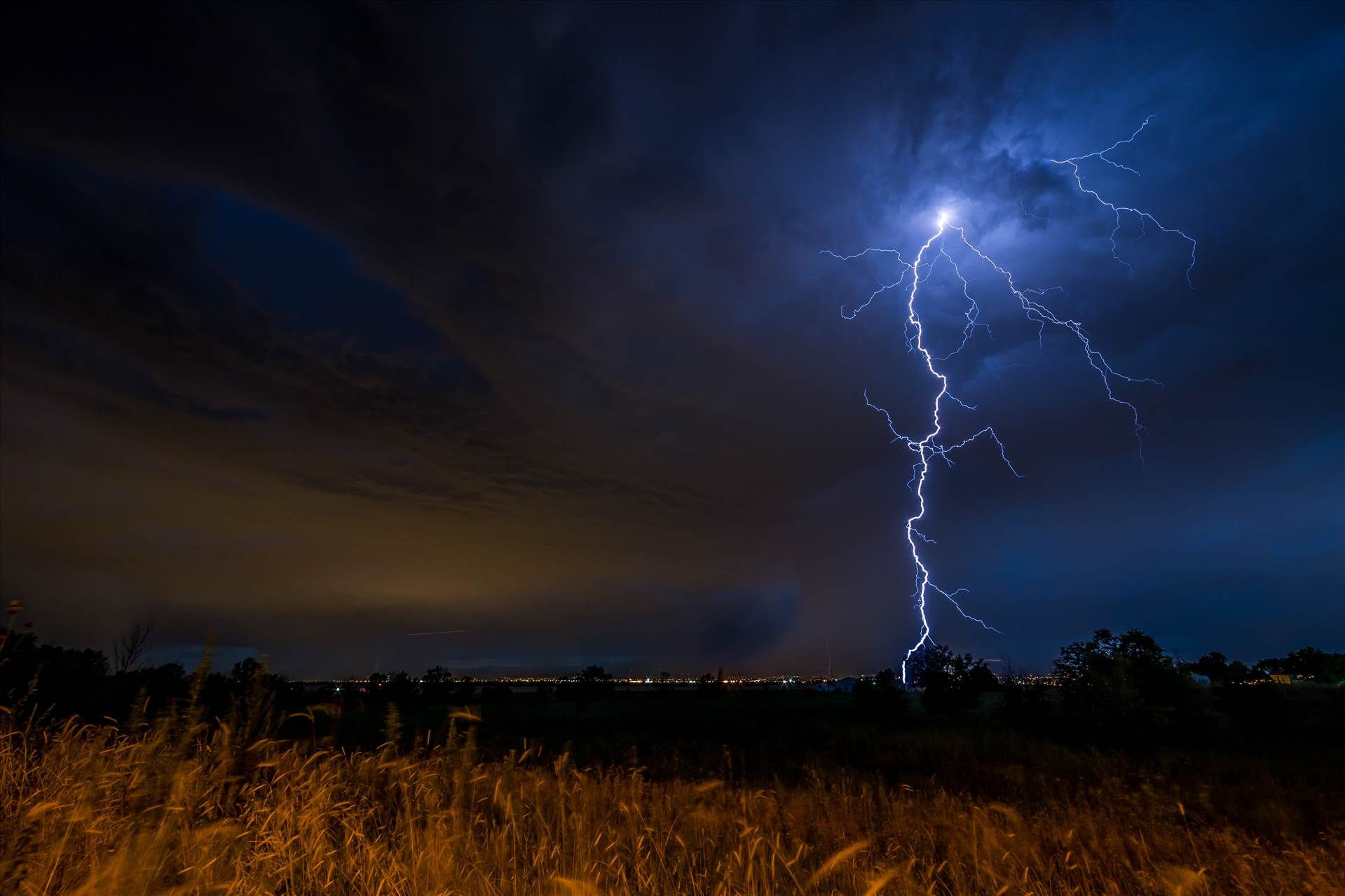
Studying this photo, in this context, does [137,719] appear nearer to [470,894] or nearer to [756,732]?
[470,894]

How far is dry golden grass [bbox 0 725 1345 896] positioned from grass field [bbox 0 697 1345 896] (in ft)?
0.09

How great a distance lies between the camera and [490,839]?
489 centimetres

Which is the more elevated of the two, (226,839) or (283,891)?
(226,839)

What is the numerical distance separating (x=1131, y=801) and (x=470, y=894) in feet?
36.7

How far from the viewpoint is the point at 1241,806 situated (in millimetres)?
11070

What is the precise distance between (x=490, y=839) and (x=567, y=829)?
66 centimetres

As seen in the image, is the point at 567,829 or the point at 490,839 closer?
the point at 490,839

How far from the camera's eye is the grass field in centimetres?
358

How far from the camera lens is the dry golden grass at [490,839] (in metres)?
3.51

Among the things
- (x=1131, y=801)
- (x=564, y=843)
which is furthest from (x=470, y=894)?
(x=1131, y=801)

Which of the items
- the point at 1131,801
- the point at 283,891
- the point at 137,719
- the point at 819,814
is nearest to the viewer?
the point at 283,891

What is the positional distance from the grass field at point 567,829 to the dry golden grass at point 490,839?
3 cm

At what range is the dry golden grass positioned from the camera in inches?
138

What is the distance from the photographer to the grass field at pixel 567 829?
358 centimetres
